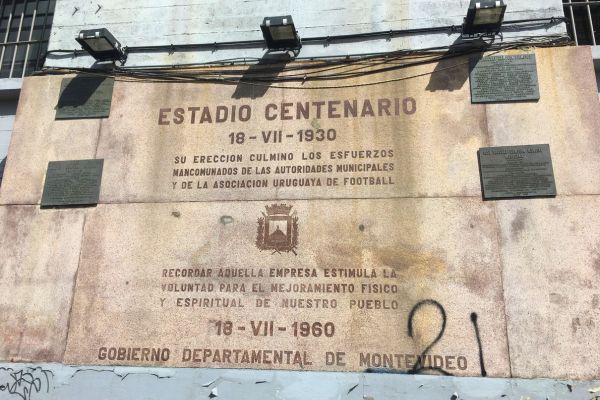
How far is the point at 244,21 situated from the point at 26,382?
5397mm

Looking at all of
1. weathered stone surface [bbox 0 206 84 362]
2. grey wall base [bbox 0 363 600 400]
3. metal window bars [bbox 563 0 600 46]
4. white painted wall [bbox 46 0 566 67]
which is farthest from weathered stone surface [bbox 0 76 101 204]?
metal window bars [bbox 563 0 600 46]

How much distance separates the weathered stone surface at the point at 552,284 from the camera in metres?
5.57

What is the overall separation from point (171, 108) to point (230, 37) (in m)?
1.33

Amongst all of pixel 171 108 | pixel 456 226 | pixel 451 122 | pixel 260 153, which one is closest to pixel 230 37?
pixel 171 108

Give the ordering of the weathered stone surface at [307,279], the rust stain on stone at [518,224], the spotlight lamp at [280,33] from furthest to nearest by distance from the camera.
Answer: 1. the spotlight lamp at [280,33]
2. the rust stain on stone at [518,224]
3. the weathered stone surface at [307,279]

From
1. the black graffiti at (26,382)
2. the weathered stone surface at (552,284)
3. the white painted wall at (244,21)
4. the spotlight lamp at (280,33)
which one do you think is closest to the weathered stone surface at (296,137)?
the white painted wall at (244,21)

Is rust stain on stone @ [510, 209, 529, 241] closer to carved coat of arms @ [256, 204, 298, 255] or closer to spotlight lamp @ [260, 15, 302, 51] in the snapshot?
carved coat of arms @ [256, 204, 298, 255]

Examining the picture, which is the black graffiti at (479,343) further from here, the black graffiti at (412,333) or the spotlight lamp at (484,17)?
the spotlight lamp at (484,17)

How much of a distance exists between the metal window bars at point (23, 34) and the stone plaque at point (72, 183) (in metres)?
3.15

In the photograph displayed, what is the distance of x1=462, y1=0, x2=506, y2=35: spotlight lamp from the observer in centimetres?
646

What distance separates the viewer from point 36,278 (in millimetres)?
6648

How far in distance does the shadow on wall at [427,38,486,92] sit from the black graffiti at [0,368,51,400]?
5.77m

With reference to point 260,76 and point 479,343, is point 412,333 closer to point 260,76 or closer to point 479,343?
point 479,343

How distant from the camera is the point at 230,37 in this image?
297 inches
